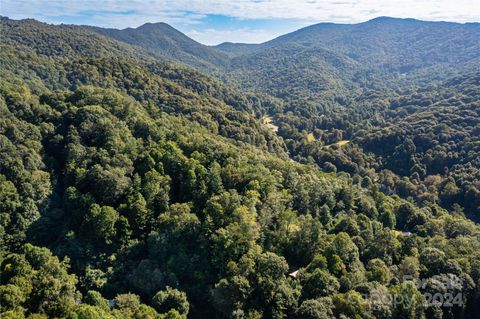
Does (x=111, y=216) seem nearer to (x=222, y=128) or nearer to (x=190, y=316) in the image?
(x=190, y=316)

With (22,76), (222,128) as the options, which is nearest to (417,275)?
(222,128)

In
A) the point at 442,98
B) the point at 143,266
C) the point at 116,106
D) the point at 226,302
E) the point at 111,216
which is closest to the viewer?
the point at 226,302

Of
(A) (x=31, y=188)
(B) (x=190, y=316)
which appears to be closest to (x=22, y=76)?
(A) (x=31, y=188)

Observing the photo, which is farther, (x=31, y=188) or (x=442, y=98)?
(x=442, y=98)

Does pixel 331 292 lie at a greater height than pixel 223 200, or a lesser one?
lesser

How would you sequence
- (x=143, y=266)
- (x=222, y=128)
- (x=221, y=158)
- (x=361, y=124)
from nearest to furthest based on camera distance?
(x=143, y=266), (x=221, y=158), (x=222, y=128), (x=361, y=124)

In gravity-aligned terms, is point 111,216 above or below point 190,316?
above

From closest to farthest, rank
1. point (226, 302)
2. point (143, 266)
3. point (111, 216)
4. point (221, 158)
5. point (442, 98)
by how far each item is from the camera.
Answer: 1. point (226, 302)
2. point (143, 266)
3. point (111, 216)
4. point (221, 158)
5. point (442, 98)

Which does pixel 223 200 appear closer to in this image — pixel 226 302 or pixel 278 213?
pixel 278 213

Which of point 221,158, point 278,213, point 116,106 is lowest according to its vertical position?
Answer: point 278,213
